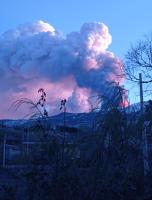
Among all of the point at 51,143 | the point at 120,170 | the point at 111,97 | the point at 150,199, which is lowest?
the point at 150,199

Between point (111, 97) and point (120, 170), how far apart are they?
4.33 feet

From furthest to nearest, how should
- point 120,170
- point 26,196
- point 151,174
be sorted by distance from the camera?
point 151,174, point 120,170, point 26,196

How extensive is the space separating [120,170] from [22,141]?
1792 mm

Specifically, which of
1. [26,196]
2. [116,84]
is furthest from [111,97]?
[26,196]

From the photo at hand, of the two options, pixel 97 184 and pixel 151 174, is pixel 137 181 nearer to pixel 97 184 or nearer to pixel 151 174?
pixel 151 174

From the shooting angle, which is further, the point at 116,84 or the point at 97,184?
the point at 116,84

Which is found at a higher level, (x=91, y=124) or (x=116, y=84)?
(x=116, y=84)

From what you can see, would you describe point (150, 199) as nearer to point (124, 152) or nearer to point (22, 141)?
point (124, 152)

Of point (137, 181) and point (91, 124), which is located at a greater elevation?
point (91, 124)

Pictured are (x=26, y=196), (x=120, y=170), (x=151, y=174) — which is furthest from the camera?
(x=151, y=174)

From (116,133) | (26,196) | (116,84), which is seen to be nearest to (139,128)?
(116,133)

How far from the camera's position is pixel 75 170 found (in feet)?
23.8

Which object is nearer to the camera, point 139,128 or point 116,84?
point 139,128

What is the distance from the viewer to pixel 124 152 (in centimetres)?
757
